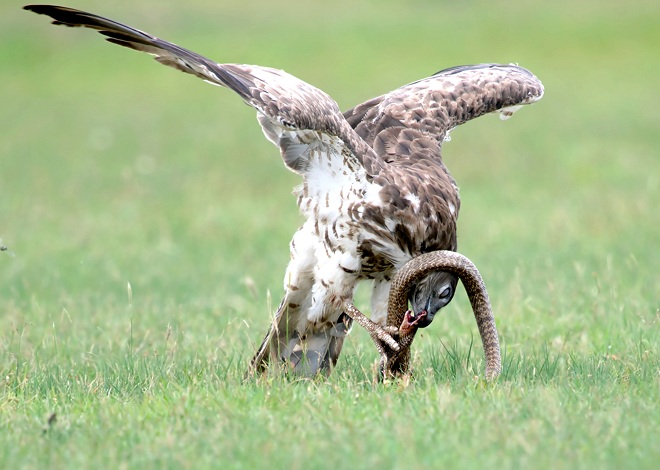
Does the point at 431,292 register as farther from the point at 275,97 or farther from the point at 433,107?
the point at 433,107

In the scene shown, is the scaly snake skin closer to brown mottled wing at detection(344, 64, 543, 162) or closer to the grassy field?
the grassy field

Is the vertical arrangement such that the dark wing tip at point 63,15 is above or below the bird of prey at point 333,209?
above

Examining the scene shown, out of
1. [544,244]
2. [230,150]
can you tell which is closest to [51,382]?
[544,244]

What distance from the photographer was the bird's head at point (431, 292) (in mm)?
5910

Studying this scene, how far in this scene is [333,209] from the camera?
605 centimetres

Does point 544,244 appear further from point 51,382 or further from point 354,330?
point 51,382

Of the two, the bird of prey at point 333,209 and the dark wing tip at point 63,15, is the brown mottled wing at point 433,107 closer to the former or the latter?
the bird of prey at point 333,209

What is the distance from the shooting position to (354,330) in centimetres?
757

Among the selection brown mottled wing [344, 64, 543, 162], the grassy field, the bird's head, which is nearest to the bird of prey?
the bird's head

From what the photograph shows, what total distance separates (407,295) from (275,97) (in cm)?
120

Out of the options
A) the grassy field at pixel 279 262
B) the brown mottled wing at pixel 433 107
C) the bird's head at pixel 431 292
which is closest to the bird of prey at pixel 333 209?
the bird's head at pixel 431 292

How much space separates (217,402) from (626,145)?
1286cm

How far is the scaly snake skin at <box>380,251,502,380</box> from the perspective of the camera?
18.6 feet

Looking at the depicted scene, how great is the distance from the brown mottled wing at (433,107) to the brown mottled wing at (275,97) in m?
0.58
